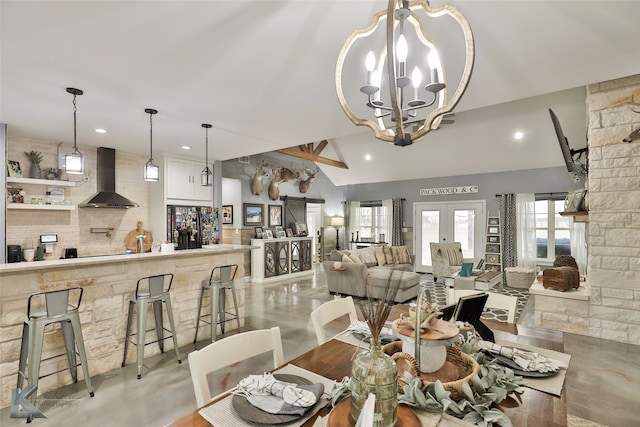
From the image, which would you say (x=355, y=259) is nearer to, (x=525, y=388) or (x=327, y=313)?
(x=327, y=313)

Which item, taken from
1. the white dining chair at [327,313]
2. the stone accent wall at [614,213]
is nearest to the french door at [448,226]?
the stone accent wall at [614,213]

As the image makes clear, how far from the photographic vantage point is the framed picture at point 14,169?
4102mm

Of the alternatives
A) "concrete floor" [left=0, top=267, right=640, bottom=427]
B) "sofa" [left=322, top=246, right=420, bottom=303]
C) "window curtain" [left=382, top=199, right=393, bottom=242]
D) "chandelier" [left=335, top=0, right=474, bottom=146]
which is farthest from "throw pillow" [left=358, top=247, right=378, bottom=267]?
"chandelier" [left=335, top=0, right=474, bottom=146]

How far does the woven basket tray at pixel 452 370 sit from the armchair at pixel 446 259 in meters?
6.31

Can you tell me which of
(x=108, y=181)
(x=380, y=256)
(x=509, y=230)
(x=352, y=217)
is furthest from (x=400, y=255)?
(x=108, y=181)

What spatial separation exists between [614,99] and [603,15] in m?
2.08

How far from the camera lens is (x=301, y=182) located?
8961mm

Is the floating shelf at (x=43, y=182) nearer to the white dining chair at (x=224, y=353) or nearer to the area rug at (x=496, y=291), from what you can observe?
the white dining chair at (x=224, y=353)

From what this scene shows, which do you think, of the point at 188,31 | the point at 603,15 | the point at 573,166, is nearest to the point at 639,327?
the point at 573,166

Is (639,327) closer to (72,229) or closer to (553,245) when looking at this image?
(553,245)

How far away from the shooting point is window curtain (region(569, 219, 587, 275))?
6410 millimetres

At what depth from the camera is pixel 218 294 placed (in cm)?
371

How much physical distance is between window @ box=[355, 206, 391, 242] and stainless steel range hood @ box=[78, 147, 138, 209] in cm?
655

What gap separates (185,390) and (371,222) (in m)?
7.72
